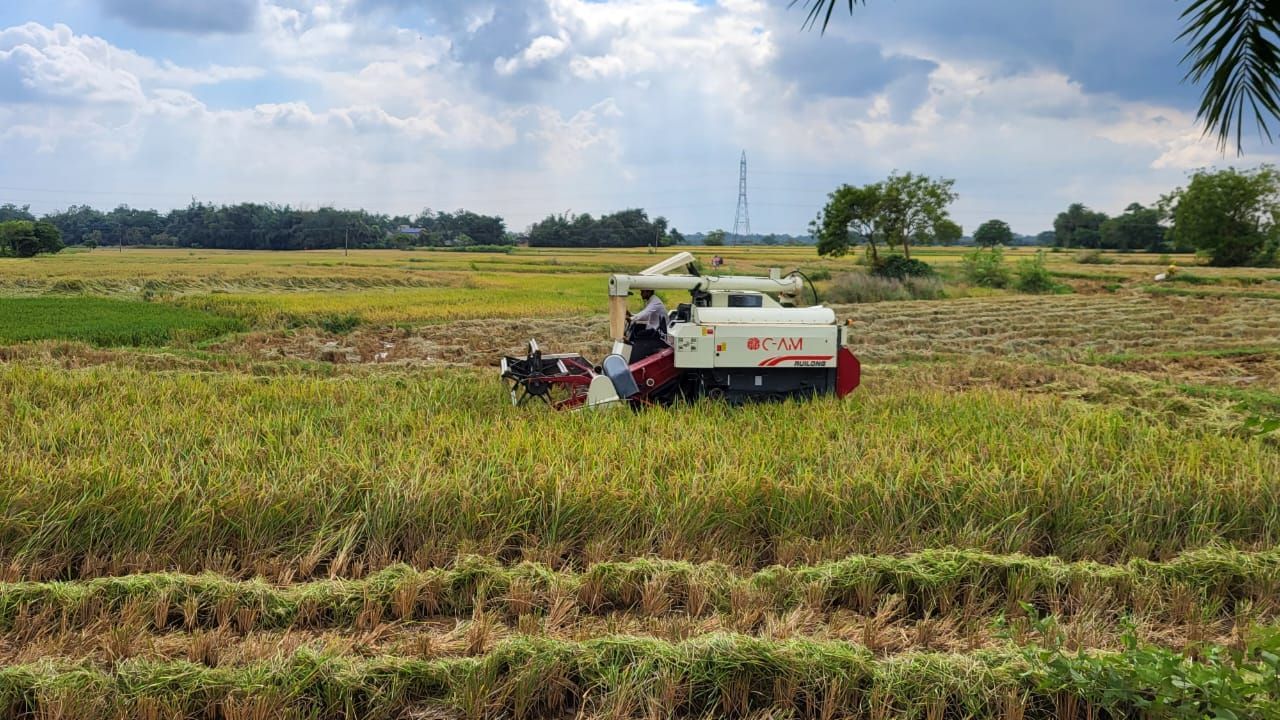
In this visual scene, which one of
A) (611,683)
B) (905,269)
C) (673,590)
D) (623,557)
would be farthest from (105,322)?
(905,269)

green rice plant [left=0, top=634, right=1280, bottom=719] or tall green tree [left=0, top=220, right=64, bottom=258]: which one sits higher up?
tall green tree [left=0, top=220, right=64, bottom=258]

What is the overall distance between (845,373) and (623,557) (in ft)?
14.9

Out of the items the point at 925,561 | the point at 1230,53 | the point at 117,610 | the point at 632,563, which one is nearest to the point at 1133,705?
the point at 925,561

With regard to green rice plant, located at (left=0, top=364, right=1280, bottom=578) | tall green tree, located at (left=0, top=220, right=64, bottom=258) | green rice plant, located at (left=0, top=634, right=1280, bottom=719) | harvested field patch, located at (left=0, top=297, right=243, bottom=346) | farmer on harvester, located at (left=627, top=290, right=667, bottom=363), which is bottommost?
green rice plant, located at (left=0, top=634, right=1280, bottom=719)

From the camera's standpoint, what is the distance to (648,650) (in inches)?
147

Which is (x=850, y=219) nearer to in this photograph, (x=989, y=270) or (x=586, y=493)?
(x=989, y=270)

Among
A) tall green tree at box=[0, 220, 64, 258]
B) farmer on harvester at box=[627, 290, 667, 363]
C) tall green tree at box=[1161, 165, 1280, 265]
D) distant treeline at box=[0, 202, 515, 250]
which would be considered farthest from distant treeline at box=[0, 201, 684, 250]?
farmer on harvester at box=[627, 290, 667, 363]

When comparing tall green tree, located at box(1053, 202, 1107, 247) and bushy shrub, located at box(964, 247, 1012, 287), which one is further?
tall green tree, located at box(1053, 202, 1107, 247)

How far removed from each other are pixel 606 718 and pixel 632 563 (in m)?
1.36

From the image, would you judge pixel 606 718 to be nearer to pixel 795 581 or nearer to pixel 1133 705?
pixel 795 581

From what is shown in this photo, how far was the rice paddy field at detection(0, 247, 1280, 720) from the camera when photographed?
354 centimetres

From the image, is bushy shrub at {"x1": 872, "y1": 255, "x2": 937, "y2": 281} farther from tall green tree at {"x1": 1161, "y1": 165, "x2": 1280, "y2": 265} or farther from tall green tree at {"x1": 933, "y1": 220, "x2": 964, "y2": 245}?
tall green tree at {"x1": 1161, "y1": 165, "x2": 1280, "y2": 265}

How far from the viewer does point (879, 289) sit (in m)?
30.5

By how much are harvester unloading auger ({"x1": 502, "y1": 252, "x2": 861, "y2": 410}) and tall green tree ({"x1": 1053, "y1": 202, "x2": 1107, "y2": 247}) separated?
220 ft
